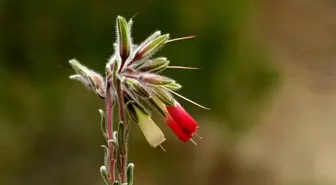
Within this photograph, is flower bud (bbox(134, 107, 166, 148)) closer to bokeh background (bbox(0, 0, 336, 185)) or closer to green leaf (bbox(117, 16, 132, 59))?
green leaf (bbox(117, 16, 132, 59))

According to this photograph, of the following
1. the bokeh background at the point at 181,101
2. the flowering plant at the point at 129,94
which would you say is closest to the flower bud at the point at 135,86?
the flowering plant at the point at 129,94

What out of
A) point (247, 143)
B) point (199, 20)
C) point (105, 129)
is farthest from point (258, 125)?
point (105, 129)

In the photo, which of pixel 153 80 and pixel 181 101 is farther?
pixel 181 101

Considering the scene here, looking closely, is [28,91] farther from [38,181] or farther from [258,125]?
[258,125]

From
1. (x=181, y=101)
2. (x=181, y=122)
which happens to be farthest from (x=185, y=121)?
(x=181, y=101)

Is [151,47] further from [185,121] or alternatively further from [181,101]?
[181,101]

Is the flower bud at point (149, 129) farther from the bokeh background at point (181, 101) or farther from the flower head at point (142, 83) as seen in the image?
the bokeh background at point (181, 101)
